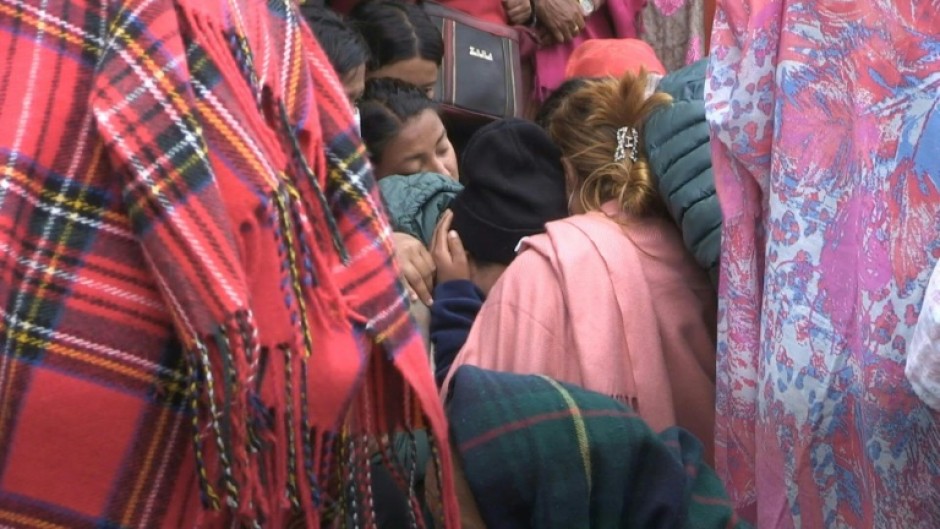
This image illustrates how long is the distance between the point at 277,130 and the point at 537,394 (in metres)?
0.46

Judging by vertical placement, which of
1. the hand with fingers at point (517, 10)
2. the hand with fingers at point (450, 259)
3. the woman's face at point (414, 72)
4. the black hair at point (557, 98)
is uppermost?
the hand with fingers at point (517, 10)

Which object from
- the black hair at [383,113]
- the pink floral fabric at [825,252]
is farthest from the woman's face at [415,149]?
the pink floral fabric at [825,252]

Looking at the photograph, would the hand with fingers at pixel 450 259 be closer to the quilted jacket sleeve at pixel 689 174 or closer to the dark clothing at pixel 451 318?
the dark clothing at pixel 451 318

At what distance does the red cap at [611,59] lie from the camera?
2201 mm

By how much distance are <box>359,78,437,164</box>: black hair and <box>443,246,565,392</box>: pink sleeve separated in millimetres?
770

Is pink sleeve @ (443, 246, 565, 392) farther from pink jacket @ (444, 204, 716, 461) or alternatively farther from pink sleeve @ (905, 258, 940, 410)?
pink sleeve @ (905, 258, 940, 410)

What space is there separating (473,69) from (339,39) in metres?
0.45

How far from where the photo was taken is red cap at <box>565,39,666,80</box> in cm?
220

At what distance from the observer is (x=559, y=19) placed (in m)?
2.66

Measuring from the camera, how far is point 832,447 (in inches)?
47.9

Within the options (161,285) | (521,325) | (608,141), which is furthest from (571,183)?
(161,285)

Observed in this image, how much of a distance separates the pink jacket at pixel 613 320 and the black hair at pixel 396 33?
907 millimetres

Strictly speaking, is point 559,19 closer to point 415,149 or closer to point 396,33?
point 396,33

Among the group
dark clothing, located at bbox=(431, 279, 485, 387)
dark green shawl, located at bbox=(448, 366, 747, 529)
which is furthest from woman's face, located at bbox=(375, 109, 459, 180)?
dark green shawl, located at bbox=(448, 366, 747, 529)
